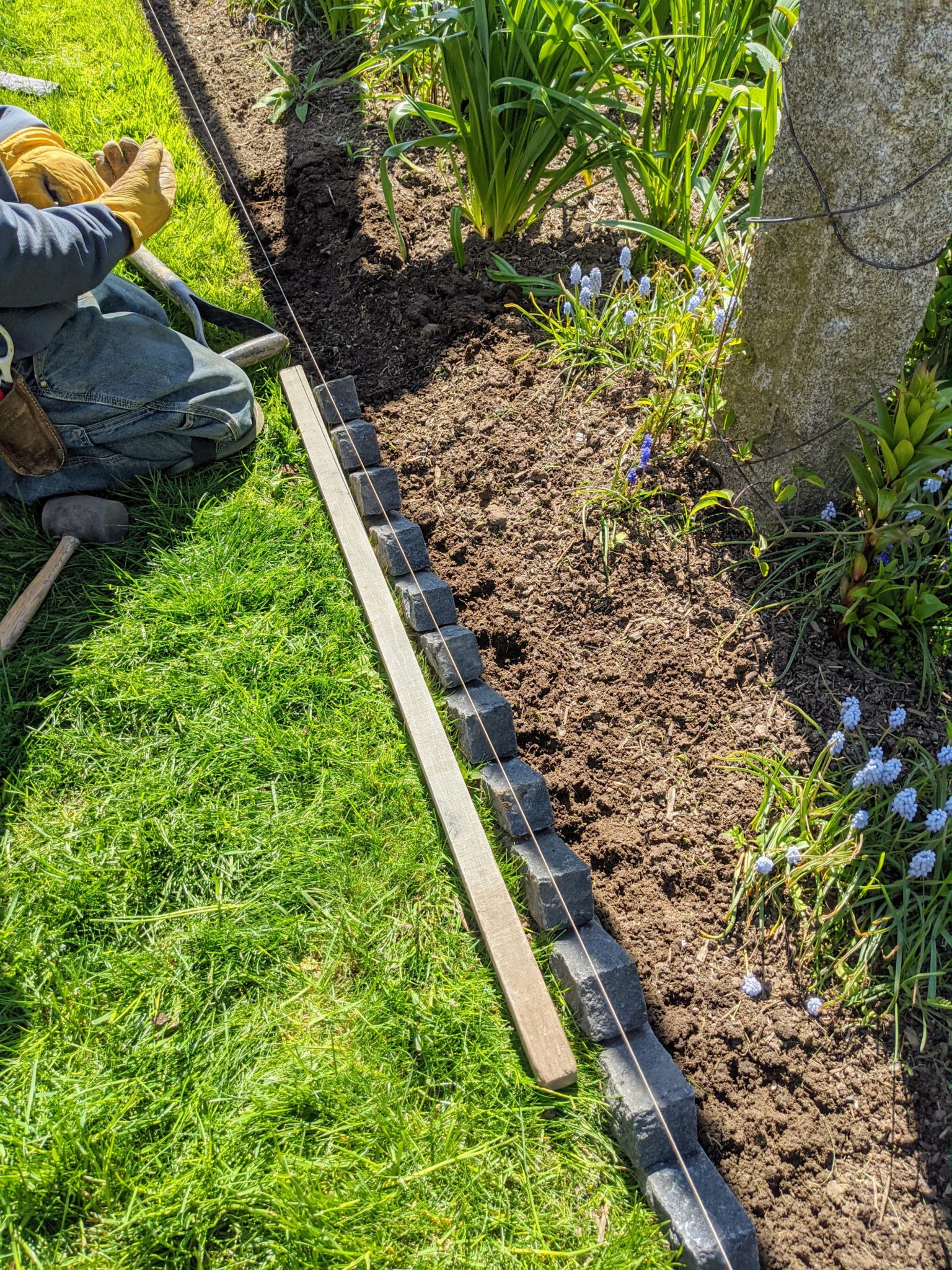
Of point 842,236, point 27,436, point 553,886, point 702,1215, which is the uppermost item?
point 842,236

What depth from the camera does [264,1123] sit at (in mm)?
1629

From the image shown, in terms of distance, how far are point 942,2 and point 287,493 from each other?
1.96 meters

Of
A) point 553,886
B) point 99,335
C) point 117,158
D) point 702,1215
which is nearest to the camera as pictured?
point 702,1215

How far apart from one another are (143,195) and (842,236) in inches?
73.9

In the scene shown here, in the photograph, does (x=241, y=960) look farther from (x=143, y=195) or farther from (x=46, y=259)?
(x=143, y=195)

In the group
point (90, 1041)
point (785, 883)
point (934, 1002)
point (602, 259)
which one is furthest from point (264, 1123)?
point (602, 259)

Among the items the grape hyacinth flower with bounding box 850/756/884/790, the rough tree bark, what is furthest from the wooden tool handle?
the grape hyacinth flower with bounding box 850/756/884/790

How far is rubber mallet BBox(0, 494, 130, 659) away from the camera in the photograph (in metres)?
2.42

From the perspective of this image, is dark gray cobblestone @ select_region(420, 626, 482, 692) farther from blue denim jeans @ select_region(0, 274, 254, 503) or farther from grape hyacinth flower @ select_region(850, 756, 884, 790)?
blue denim jeans @ select_region(0, 274, 254, 503)

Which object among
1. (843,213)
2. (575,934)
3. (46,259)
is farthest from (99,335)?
(575,934)

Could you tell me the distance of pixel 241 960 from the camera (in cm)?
186

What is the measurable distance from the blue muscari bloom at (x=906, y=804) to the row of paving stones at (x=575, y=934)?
0.62 metres

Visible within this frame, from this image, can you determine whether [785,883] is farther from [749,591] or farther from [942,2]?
[942,2]

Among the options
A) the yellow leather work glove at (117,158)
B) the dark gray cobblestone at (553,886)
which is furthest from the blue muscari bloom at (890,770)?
the yellow leather work glove at (117,158)
